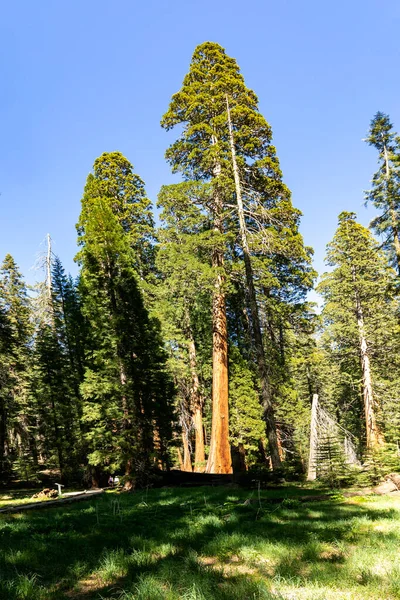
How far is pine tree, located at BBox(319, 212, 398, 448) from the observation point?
21719 mm

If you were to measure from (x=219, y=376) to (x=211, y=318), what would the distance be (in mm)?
5625

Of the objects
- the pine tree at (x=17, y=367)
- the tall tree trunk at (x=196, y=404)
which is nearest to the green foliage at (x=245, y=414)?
the tall tree trunk at (x=196, y=404)

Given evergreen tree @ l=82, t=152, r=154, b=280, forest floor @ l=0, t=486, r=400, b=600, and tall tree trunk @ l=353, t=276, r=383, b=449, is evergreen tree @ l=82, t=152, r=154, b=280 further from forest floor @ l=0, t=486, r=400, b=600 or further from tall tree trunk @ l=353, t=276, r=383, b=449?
forest floor @ l=0, t=486, r=400, b=600

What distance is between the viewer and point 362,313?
22.6 metres

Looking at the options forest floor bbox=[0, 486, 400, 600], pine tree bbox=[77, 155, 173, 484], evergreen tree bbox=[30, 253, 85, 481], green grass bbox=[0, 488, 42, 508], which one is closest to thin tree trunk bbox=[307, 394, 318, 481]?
pine tree bbox=[77, 155, 173, 484]

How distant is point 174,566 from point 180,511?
4.00 m

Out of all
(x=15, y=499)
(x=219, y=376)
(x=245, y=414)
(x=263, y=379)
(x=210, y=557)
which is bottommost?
(x=15, y=499)

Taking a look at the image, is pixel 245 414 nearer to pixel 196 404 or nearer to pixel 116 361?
pixel 196 404

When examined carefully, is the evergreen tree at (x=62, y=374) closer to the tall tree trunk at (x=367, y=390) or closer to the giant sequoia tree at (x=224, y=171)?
the giant sequoia tree at (x=224, y=171)

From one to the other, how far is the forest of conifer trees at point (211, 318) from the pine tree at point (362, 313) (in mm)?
120

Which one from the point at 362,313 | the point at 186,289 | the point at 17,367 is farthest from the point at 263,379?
the point at 17,367

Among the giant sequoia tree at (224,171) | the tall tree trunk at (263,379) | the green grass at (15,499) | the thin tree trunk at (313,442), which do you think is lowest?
the green grass at (15,499)

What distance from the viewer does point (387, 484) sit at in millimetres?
9703

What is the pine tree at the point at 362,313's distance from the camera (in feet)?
71.3
